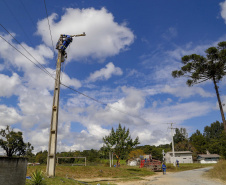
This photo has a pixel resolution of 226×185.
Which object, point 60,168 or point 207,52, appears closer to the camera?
point 60,168

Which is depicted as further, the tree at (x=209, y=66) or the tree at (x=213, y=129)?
the tree at (x=213, y=129)

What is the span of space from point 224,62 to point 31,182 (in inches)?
1012

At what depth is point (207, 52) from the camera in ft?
80.0

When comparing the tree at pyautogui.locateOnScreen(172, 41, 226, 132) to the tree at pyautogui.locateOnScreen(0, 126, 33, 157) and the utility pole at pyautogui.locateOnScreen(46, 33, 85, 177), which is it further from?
the tree at pyautogui.locateOnScreen(0, 126, 33, 157)

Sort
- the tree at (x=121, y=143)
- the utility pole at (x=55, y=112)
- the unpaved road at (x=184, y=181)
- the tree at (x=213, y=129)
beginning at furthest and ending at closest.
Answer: the tree at (x=213, y=129), the tree at (x=121, y=143), the unpaved road at (x=184, y=181), the utility pole at (x=55, y=112)

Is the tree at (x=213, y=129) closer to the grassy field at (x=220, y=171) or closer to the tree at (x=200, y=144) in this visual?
the tree at (x=200, y=144)

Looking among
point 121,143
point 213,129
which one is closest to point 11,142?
point 121,143

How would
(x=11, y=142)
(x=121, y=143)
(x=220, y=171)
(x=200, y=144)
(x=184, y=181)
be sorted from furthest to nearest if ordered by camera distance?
(x=200, y=144)
(x=11, y=142)
(x=121, y=143)
(x=220, y=171)
(x=184, y=181)

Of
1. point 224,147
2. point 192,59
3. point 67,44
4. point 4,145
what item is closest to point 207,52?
point 192,59

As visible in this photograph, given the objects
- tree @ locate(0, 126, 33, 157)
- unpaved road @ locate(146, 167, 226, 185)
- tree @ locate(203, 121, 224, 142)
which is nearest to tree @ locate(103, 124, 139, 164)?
unpaved road @ locate(146, 167, 226, 185)

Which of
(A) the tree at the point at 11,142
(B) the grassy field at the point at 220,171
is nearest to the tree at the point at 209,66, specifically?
(B) the grassy field at the point at 220,171

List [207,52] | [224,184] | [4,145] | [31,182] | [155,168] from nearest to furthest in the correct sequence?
[31,182] → [224,184] → [207,52] → [155,168] → [4,145]

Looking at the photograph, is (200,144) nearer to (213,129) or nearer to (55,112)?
(213,129)

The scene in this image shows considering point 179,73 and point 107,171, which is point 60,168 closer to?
point 107,171
